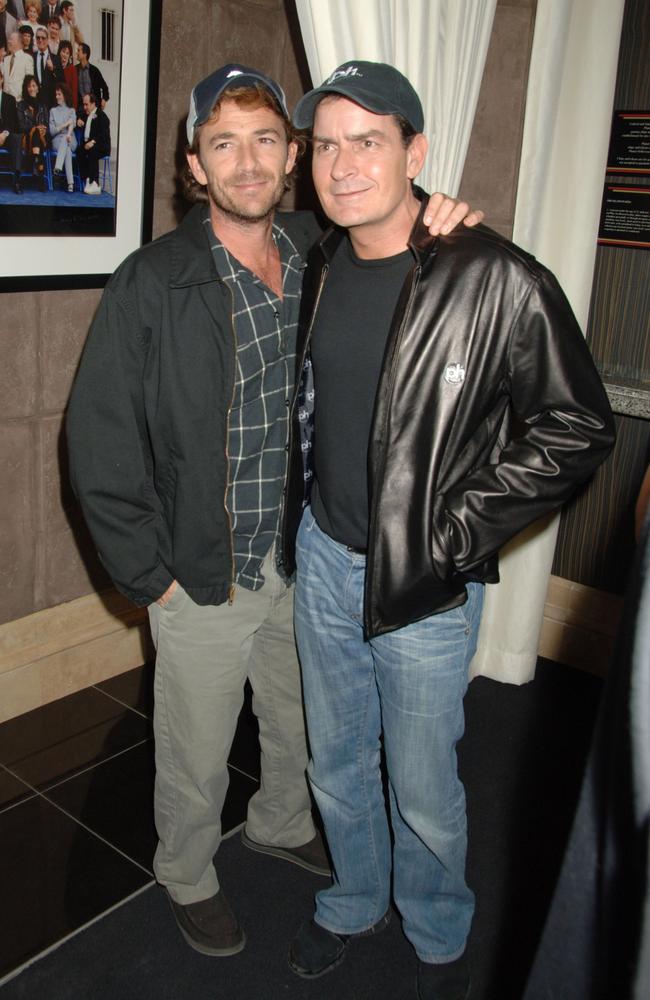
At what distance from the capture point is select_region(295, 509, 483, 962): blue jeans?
180 cm

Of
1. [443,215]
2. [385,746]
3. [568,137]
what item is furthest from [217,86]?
[568,137]

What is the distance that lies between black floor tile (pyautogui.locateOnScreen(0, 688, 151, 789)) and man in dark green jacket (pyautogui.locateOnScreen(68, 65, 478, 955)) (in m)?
0.71

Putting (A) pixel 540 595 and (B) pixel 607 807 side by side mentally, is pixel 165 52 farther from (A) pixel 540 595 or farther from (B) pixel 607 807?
(B) pixel 607 807

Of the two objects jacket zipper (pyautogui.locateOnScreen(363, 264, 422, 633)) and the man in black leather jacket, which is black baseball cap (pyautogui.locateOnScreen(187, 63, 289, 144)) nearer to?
the man in black leather jacket

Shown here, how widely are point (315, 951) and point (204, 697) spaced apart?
0.64 m

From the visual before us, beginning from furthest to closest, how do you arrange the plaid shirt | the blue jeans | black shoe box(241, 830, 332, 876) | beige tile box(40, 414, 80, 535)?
beige tile box(40, 414, 80, 535) < black shoe box(241, 830, 332, 876) < the plaid shirt < the blue jeans

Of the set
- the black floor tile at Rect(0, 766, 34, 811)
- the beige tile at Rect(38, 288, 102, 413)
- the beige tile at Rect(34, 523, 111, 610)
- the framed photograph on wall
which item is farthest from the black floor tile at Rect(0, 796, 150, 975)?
the framed photograph on wall

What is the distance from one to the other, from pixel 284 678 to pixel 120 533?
0.61 metres

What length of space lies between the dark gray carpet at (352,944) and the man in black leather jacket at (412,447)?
6.6 inches

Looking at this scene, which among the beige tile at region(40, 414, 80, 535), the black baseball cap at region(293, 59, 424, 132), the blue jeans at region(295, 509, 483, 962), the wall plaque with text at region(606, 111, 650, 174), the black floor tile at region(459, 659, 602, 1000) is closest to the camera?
the black baseball cap at region(293, 59, 424, 132)

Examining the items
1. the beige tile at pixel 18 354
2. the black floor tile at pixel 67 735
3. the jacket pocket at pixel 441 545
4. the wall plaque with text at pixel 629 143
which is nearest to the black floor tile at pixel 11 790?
the black floor tile at pixel 67 735

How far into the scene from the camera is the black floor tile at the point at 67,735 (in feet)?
8.96

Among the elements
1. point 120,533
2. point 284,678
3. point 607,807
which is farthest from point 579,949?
point 284,678

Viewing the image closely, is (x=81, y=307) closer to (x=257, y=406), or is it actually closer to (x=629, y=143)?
(x=257, y=406)
